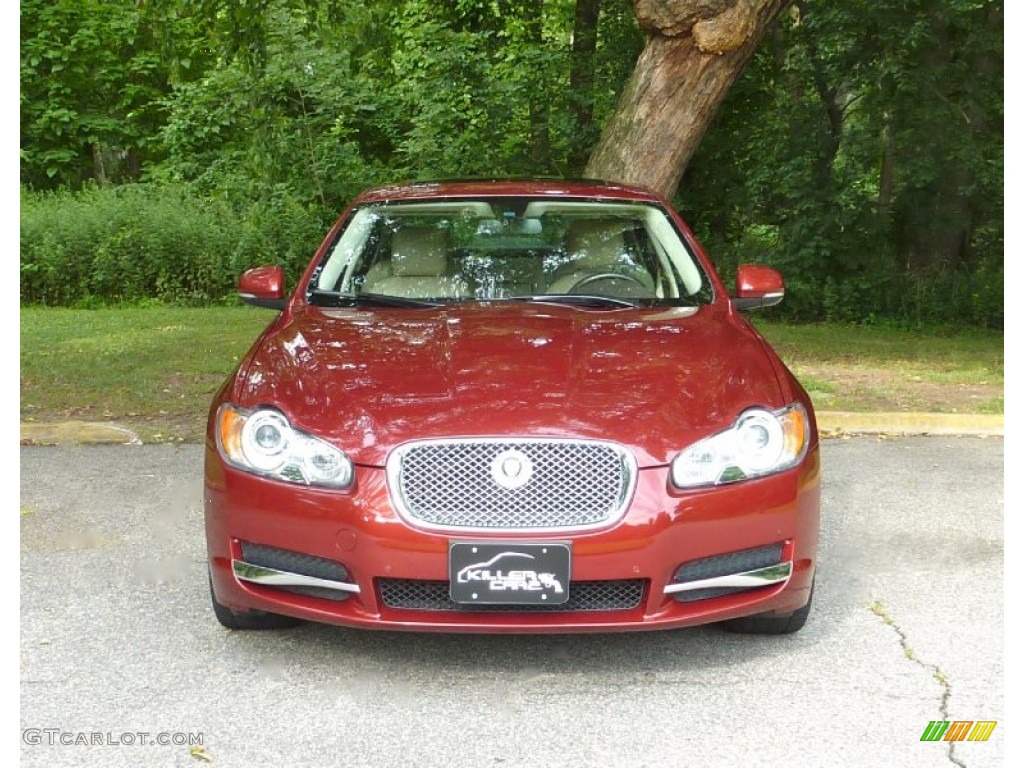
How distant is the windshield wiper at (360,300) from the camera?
15.5 ft

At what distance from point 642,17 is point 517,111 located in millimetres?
5943

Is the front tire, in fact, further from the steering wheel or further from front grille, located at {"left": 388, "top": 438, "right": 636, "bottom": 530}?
the steering wheel

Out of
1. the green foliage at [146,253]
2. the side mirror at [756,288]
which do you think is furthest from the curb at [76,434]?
the green foliage at [146,253]

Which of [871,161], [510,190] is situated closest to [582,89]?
[871,161]

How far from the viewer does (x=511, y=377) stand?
380 centimetres

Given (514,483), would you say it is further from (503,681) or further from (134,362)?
(134,362)

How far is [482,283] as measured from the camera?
16.0 ft

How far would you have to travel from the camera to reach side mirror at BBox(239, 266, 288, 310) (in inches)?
197

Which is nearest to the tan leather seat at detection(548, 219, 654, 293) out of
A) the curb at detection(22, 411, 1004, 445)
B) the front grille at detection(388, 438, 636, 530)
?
the front grille at detection(388, 438, 636, 530)

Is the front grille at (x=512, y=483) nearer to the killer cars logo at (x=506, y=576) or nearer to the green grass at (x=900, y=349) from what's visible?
the killer cars logo at (x=506, y=576)

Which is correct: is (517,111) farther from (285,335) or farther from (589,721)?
(589,721)

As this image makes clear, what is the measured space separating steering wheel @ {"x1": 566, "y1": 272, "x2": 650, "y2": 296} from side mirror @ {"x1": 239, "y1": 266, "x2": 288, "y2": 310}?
3.99 ft

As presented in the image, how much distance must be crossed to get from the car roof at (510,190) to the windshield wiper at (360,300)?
2.28ft
